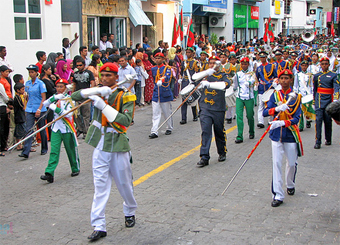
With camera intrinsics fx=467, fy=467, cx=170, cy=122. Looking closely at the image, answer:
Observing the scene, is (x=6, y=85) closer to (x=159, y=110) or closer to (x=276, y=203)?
(x=159, y=110)

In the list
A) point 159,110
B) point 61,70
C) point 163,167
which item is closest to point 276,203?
point 163,167

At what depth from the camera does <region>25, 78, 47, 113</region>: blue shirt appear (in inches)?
385

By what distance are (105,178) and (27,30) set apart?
10515mm

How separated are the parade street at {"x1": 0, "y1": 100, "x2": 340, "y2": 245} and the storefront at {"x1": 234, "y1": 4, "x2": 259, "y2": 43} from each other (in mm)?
30767

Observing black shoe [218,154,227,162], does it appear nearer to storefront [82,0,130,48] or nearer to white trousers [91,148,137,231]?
white trousers [91,148,137,231]

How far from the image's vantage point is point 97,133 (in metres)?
5.59

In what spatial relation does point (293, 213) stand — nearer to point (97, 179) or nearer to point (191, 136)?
point (97, 179)

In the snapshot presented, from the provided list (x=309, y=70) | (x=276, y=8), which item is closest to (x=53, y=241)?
(x=309, y=70)

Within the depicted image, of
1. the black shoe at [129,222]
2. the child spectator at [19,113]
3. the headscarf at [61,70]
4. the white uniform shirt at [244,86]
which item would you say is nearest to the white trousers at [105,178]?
the black shoe at [129,222]

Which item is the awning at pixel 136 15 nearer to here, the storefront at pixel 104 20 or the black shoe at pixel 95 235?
the storefront at pixel 104 20

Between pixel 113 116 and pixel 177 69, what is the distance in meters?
12.8

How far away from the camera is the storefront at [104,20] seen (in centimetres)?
1829

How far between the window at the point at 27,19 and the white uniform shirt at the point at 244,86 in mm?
7203

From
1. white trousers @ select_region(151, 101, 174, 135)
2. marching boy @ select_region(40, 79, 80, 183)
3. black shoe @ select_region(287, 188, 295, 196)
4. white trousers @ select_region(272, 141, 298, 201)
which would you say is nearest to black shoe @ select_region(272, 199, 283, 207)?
white trousers @ select_region(272, 141, 298, 201)
